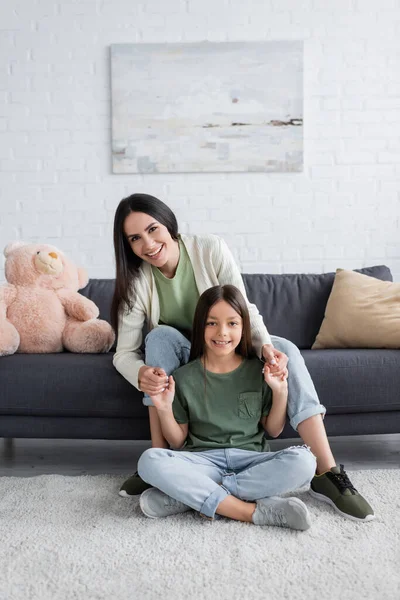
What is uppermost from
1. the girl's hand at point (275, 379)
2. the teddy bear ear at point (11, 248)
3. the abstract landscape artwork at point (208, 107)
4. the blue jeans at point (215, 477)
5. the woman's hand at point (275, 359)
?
the abstract landscape artwork at point (208, 107)

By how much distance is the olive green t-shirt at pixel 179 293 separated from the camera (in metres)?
2.04

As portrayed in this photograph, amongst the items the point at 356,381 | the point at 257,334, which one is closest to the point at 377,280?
the point at 356,381

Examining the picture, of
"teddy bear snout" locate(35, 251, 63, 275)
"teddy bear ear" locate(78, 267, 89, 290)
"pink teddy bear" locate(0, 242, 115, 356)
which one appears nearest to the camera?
"pink teddy bear" locate(0, 242, 115, 356)

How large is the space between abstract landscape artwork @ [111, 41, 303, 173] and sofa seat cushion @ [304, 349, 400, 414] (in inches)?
64.0

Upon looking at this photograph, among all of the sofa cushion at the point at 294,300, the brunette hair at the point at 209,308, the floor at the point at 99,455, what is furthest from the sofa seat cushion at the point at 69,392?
the sofa cushion at the point at 294,300

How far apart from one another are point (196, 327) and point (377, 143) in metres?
2.07

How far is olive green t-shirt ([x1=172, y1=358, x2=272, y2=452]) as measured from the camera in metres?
1.81

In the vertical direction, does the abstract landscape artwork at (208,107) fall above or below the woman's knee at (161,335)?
above

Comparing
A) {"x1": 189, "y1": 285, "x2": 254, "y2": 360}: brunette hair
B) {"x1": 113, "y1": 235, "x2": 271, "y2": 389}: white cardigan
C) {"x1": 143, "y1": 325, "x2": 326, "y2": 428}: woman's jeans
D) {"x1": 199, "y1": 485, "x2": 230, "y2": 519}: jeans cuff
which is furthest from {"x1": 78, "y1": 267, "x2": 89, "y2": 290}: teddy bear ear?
{"x1": 199, "y1": 485, "x2": 230, "y2": 519}: jeans cuff

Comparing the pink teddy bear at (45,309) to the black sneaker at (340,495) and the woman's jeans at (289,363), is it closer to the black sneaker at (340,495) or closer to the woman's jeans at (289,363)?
the woman's jeans at (289,363)

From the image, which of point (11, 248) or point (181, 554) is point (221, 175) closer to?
point (11, 248)

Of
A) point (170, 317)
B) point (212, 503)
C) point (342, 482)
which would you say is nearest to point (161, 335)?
point (170, 317)

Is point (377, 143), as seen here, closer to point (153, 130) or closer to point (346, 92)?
point (346, 92)

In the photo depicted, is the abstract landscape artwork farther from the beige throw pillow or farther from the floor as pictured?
the floor
